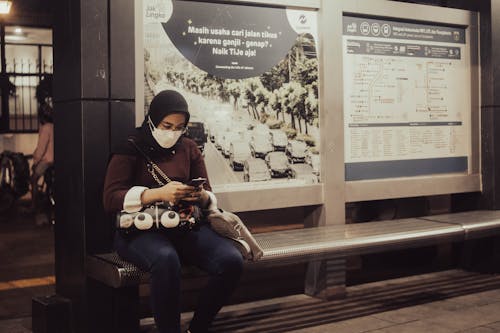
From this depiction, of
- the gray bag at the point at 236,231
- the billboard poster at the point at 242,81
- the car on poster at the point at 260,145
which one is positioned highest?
the billboard poster at the point at 242,81

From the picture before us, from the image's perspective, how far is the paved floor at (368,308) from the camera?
4.82 meters

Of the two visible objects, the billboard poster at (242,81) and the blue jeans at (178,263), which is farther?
the billboard poster at (242,81)

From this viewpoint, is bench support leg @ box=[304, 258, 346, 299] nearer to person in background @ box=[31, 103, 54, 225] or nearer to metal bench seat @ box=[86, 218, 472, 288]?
metal bench seat @ box=[86, 218, 472, 288]

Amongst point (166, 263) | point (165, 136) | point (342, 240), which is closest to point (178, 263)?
point (166, 263)

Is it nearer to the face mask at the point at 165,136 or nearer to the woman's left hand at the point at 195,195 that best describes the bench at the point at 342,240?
the woman's left hand at the point at 195,195

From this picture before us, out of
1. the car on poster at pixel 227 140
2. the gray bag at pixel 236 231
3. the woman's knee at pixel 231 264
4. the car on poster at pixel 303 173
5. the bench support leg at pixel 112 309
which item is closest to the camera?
the woman's knee at pixel 231 264

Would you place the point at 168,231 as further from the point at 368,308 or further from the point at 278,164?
the point at 368,308

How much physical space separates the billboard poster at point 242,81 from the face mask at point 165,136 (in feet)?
1.81

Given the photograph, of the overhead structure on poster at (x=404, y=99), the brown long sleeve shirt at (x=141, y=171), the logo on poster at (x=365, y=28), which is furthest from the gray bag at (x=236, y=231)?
the logo on poster at (x=365, y=28)

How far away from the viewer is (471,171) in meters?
6.57

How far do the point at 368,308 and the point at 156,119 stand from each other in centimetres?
218

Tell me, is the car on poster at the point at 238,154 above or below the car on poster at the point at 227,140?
below

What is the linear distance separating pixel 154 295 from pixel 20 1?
10.4 metres

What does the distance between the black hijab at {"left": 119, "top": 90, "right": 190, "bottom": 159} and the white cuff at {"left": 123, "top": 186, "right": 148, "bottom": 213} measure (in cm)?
27
